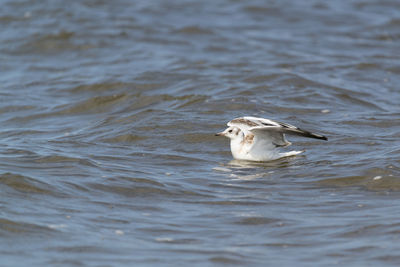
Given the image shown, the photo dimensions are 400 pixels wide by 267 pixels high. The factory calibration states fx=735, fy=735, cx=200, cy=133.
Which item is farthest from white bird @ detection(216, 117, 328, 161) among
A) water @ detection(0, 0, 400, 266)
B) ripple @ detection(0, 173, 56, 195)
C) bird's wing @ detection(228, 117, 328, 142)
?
ripple @ detection(0, 173, 56, 195)

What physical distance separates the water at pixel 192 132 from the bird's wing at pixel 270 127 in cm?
47

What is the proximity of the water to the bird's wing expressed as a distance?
47 centimetres

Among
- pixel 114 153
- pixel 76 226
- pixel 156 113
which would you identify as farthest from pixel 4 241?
pixel 156 113

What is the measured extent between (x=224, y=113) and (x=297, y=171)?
3344mm

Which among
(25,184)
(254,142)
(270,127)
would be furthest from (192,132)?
(25,184)

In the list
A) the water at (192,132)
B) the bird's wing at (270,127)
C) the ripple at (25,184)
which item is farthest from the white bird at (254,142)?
the ripple at (25,184)

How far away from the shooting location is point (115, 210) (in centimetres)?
723

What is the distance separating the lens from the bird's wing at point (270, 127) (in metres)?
8.55

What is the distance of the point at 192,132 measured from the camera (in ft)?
35.8

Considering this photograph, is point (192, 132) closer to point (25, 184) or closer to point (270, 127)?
point (270, 127)

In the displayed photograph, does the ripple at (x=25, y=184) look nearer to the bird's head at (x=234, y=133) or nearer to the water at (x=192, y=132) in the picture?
the water at (x=192, y=132)

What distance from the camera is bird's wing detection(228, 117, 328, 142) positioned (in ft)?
28.1

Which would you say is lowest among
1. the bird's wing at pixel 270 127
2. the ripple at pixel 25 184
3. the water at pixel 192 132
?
the water at pixel 192 132

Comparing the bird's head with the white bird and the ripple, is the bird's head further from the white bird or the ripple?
the ripple
